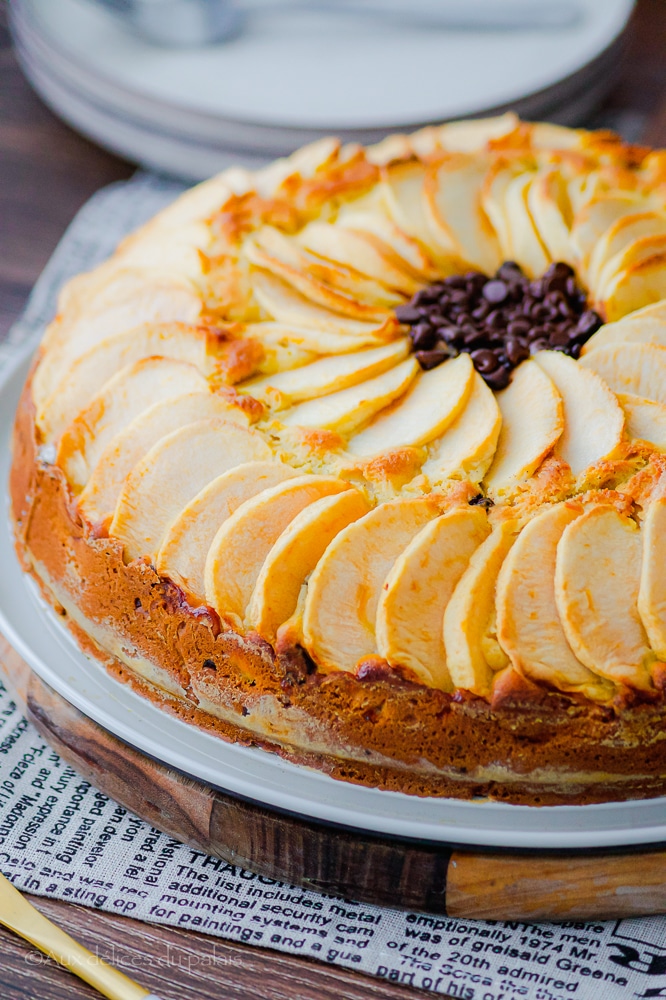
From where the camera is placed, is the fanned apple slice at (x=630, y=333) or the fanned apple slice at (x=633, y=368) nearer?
the fanned apple slice at (x=633, y=368)

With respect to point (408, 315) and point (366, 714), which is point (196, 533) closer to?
point (366, 714)

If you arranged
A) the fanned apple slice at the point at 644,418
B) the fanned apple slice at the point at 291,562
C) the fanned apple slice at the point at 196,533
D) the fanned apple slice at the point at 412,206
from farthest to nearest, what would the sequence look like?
1. the fanned apple slice at the point at 412,206
2. the fanned apple slice at the point at 644,418
3. the fanned apple slice at the point at 196,533
4. the fanned apple slice at the point at 291,562

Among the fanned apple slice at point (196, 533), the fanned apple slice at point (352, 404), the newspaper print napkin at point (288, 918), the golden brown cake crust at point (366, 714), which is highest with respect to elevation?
the fanned apple slice at point (352, 404)

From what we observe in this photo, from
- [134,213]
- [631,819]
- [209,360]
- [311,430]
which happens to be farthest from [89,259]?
[631,819]

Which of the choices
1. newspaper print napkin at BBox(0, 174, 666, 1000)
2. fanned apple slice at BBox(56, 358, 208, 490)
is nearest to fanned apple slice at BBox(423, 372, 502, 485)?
fanned apple slice at BBox(56, 358, 208, 490)

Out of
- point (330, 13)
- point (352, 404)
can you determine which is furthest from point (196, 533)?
point (330, 13)

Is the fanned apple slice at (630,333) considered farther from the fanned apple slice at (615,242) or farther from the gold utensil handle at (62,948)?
the gold utensil handle at (62,948)

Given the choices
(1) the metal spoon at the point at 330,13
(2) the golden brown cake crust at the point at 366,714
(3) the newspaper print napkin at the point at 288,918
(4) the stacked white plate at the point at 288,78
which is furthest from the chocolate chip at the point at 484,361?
(1) the metal spoon at the point at 330,13
